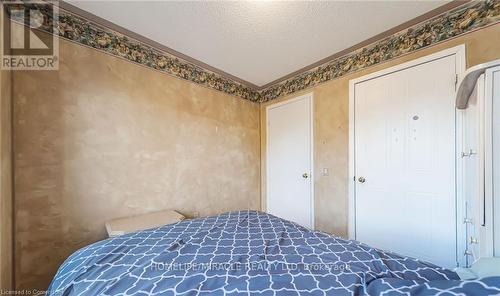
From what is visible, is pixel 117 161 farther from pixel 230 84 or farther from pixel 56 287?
pixel 230 84

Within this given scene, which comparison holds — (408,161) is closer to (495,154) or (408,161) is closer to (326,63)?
(495,154)

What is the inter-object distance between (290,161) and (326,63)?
140 centimetres

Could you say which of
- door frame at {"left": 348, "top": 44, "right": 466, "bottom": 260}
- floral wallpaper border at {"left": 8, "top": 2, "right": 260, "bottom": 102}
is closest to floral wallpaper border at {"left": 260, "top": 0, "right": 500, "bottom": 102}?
door frame at {"left": 348, "top": 44, "right": 466, "bottom": 260}

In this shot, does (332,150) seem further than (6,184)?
Yes

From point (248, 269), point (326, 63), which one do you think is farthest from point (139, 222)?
point (326, 63)

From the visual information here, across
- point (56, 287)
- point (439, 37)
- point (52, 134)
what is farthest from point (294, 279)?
point (439, 37)

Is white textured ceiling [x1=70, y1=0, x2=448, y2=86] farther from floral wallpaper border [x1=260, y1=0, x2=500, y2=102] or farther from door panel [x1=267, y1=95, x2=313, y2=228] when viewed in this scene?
door panel [x1=267, y1=95, x2=313, y2=228]

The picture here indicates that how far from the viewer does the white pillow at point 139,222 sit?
166 centimetres

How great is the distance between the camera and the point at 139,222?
1850mm

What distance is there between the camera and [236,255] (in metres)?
1.08

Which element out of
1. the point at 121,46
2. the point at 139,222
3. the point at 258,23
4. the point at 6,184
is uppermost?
the point at 258,23

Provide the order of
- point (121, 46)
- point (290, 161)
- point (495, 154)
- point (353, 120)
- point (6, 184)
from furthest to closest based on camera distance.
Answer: point (290, 161), point (353, 120), point (121, 46), point (6, 184), point (495, 154)

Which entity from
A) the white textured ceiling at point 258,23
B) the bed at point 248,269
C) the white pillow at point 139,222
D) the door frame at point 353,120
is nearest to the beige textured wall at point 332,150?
the door frame at point 353,120

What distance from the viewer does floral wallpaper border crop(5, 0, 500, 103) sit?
1.57 m
